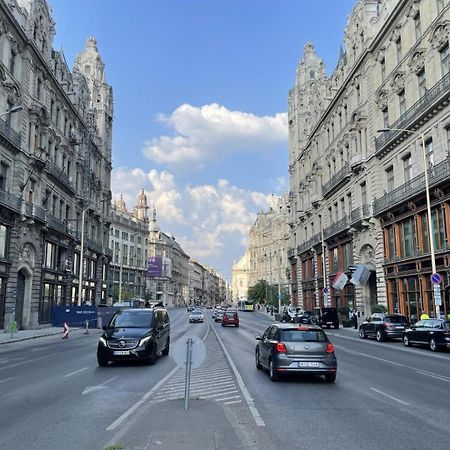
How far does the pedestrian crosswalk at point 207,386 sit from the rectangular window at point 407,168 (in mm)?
26668

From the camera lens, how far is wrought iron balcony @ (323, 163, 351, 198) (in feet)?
162

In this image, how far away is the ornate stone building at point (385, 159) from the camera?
32.4 metres

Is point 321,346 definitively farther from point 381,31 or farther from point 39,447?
point 381,31

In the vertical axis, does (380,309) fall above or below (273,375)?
above

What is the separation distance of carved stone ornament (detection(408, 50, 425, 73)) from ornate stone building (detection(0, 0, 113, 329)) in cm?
2743

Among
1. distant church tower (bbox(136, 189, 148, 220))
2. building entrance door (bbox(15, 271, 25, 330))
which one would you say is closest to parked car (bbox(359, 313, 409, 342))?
building entrance door (bbox(15, 271, 25, 330))

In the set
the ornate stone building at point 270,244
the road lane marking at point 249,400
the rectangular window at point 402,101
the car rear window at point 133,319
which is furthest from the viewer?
the ornate stone building at point 270,244

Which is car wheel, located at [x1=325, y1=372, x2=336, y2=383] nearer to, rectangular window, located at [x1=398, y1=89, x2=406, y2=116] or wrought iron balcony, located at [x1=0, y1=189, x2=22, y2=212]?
wrought iron balcony, located at [x1=0, y1=189, x2=22, y2=212]

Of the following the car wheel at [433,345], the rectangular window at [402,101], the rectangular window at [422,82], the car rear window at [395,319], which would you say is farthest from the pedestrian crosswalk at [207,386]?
the rectangular window at [402,101]

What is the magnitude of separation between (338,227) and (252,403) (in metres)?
44.2

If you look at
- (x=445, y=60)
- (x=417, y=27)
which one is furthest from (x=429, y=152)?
(x=417, y=27)

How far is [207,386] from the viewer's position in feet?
37.6

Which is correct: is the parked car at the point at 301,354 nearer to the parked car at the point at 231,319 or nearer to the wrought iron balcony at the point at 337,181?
the parked car at the point at 231,319

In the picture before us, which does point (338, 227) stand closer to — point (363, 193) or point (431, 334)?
point (363, 193)
